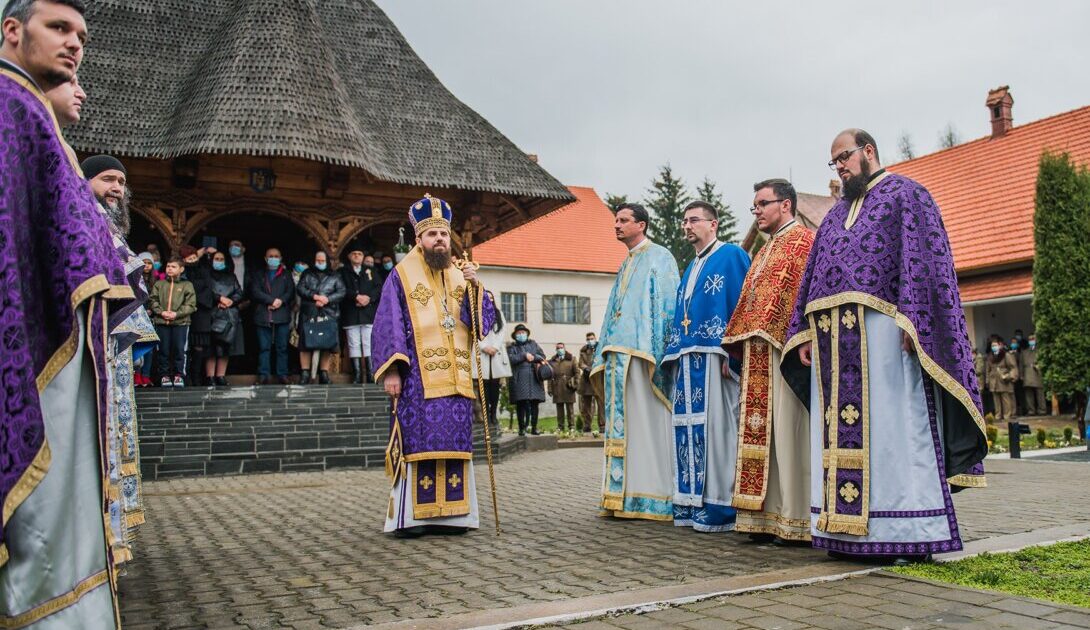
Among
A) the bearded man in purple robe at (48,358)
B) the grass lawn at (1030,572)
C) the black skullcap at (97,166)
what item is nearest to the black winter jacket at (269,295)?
the black skullcap at (97,166)

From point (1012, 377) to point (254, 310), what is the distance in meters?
17.3

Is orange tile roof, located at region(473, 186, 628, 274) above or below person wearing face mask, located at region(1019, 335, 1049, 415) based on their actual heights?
above

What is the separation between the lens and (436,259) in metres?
7.10

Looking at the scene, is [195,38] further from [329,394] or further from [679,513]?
[679,513]

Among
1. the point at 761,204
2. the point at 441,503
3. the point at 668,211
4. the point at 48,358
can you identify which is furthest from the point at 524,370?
the point at 668,211

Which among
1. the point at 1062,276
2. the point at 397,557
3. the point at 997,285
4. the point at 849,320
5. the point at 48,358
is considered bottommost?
the point at 397,557

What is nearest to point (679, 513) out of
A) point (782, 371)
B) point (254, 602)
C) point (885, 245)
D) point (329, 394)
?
point (782, 371)

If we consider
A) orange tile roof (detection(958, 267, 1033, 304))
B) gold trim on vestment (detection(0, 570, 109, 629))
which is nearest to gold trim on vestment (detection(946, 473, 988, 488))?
gold trim on vestment (detection(0, 570, 109, 629))

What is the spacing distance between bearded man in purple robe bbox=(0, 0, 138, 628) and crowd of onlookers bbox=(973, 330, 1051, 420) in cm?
2172

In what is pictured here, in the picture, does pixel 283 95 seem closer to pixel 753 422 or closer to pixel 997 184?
pixel 753 422

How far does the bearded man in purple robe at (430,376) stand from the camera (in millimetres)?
6570

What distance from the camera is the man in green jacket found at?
1295 cm

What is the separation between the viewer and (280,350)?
48.8 feet

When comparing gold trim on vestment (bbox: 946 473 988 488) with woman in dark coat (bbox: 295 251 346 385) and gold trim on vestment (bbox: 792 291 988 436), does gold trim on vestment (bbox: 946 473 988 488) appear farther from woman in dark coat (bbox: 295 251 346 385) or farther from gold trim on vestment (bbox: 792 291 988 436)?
woman in dark coat (bbox: 295 251 346 385)
